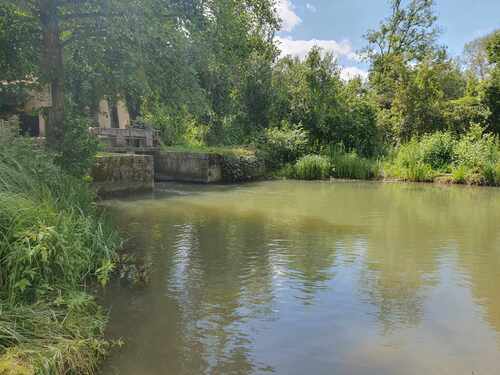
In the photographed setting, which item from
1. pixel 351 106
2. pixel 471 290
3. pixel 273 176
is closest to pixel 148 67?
pixel 471 290

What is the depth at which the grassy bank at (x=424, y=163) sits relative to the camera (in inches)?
739

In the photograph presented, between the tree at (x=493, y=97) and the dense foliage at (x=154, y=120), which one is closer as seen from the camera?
the dense foliage at (x=154, y=120)

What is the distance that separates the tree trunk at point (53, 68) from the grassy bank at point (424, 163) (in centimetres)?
1361

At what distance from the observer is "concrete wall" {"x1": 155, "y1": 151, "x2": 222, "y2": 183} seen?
1916 cm

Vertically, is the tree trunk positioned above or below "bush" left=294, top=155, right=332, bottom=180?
Answer: above

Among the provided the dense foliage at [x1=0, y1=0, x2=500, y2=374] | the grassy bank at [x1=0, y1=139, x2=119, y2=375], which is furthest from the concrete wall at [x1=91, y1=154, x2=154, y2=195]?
the grassy bank at [x1=0, y1=139, x2=119, y2=375]

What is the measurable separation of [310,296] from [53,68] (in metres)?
6.23

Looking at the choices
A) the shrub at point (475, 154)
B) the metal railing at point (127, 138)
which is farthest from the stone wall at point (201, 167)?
the shrub at point (475, 154)

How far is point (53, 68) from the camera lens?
8.67m

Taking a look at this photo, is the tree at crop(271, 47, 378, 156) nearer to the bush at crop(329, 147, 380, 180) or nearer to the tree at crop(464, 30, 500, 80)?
the bush at crop(329, 147, 380, 180)

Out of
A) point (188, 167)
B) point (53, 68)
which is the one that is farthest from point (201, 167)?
point (53, 68)

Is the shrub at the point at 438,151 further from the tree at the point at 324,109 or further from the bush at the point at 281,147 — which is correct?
the bush at the point at 281,147

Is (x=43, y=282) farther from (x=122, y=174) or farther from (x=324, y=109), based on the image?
(x=324, y=109)

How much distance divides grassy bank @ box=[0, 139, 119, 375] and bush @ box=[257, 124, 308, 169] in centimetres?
1647
